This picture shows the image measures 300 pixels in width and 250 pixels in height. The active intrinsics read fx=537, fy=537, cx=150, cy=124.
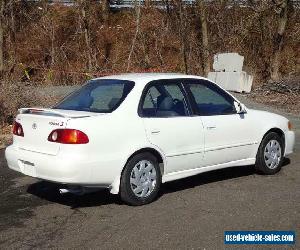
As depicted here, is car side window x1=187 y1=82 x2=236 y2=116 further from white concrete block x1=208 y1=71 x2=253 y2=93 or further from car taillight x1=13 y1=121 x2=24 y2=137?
white concrete block x1=208 y1=71 x2=253 y2=93

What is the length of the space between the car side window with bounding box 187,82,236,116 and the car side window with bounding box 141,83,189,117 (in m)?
0.23

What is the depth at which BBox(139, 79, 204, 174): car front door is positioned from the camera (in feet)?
21.4

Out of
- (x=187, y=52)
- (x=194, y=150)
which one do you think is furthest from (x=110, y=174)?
(x=187, y=52)

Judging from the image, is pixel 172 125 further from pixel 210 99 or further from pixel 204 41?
pixel 204 41

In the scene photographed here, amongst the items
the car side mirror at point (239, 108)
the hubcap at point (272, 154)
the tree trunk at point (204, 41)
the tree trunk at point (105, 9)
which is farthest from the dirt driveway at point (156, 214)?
the tree trunk at point (105, 9)

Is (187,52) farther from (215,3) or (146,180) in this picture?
(146,180)

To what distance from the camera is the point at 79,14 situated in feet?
109

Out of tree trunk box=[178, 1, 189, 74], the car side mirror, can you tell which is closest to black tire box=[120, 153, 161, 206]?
the car side mirror

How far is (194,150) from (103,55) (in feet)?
85.6

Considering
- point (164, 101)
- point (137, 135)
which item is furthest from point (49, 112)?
point (164, 101)

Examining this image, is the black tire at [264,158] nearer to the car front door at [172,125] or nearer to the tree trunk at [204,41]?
the car front door at [172,125]

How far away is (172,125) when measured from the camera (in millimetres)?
6648

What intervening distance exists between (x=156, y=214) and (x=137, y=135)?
0.94 metres

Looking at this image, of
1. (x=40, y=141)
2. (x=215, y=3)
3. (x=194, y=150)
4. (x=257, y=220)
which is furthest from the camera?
(x=215, y=3)
